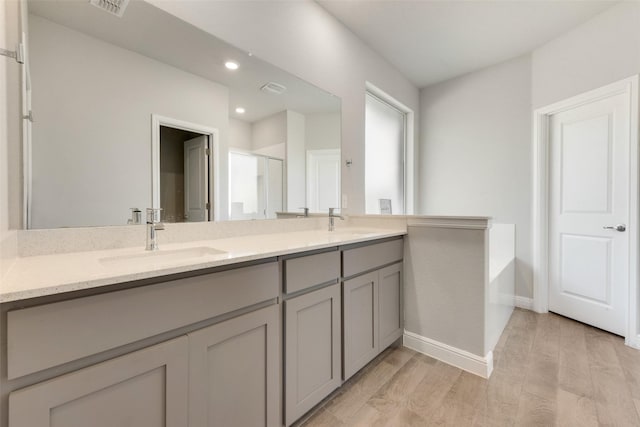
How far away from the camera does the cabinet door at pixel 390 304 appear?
1.87 m

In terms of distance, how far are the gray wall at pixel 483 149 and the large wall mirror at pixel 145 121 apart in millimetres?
2358

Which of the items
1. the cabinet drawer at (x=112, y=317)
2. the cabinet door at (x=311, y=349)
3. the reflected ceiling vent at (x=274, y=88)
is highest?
the reflected ceiling vent at (x=274, y=88)

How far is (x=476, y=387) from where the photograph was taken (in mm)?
1655

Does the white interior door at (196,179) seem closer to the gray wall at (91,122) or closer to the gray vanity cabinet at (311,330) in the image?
the gray wall at (91,122)

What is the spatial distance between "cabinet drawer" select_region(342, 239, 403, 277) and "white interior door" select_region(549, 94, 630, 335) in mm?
1920

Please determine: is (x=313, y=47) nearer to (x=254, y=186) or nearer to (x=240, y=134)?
(x=240, y=134)

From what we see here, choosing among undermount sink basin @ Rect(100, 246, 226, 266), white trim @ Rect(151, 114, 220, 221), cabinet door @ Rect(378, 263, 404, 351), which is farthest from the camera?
cabinet door @ Rect(378, 263, 404, 351)

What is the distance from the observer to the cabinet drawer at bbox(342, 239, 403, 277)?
1.58 meters

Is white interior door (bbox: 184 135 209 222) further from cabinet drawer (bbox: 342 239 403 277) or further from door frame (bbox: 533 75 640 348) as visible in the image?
door frame (bbox: 533 75 640 348)

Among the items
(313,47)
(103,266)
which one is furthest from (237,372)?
(313,47)

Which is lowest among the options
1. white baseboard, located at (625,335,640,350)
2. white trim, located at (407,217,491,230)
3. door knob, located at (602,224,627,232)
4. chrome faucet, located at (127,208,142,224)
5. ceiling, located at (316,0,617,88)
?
white baseboard, located at (625,335,640,350)

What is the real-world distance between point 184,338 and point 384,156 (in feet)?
9.54

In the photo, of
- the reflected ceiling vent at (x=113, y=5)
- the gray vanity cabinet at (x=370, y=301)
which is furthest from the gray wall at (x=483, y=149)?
the reflected ceiling vent at (x=113, y=5)

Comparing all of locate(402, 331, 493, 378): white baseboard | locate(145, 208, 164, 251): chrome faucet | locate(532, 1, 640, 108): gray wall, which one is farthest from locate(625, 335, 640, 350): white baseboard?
locate(145, 208, 164, 251): chrome faucet
